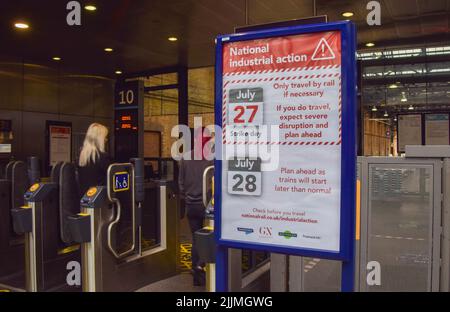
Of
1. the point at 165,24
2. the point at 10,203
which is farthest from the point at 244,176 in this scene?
the point at 165,24

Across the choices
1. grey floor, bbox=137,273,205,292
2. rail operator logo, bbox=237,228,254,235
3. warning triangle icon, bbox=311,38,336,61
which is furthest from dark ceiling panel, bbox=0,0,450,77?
rail operator logo, bbox=237,228,254,235

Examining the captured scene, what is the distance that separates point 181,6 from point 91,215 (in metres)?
3.18

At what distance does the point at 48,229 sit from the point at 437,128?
4727 millimetres

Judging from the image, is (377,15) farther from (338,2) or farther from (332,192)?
(332,192)

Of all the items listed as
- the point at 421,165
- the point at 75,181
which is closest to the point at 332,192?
the point at 421,165

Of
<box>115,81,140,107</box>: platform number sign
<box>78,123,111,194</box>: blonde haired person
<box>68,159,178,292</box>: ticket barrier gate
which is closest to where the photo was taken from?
<box>68,159,178,292</box>: ticket barrier gate

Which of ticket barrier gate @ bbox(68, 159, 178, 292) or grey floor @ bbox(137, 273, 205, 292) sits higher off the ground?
ticket barrier gate @ bbox(68, 159, 178, 292)

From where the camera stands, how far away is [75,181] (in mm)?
4770

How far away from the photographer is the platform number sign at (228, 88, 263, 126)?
1777 mm

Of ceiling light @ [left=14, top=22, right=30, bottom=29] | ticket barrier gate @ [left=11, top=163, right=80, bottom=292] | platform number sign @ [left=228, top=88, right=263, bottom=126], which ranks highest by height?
ceiling light @ [left=14, top=22, right=30, bottom=29]

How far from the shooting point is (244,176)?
1.82 metres

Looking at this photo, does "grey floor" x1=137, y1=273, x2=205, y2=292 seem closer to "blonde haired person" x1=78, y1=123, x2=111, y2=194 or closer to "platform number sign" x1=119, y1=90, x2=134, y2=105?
"blonde haired person" x1=78, y1=123, x2=111, y2=194

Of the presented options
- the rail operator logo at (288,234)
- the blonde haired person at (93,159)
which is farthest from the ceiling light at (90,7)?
the rail operator logo at (288,234)

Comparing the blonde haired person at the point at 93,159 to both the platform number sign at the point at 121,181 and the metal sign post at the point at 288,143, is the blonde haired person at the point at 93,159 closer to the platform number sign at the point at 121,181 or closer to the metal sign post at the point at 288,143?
the platform number sign at the point at 121,181
